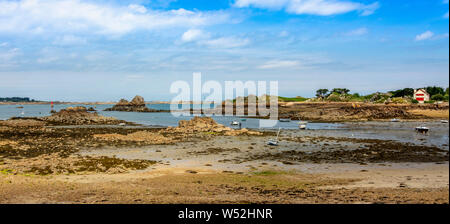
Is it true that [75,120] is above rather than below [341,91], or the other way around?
below

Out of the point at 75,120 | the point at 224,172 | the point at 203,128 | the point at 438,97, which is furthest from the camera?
the point at 438,97

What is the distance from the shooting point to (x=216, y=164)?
888 inches

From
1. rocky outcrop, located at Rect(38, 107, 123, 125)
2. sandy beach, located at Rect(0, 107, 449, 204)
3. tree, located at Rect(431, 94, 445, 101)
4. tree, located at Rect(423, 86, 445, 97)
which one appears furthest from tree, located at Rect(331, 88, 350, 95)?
sandy beach, located at Rect(0, 107, 449, 204)

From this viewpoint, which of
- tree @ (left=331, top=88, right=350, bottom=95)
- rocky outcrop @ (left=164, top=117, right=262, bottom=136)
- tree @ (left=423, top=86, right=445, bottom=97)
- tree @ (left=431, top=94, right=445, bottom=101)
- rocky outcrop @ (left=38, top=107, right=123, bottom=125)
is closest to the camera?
rocky outcrop @ (left=164, top=117, right=262, bottom=136)

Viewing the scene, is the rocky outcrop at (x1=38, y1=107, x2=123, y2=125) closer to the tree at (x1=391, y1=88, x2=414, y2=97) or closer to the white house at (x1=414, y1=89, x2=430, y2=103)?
the white house at (x1=414, y1=89, x2=430, y2=103)

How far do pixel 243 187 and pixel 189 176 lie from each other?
3.95 m

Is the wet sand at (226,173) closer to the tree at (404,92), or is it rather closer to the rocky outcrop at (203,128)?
the rocky outcrop at (203,128)

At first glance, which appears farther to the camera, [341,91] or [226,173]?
[341,91]

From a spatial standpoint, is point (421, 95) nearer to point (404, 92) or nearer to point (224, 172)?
point (404, 92)

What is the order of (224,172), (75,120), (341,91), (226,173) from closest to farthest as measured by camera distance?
(226,173) < (224,172) < (75,120) < (341,91)

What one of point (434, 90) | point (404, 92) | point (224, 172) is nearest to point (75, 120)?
point (224, 172)

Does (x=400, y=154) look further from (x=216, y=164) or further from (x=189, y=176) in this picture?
(x=189, y=176)

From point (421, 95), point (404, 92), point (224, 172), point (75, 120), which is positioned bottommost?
point (224, 172)
